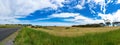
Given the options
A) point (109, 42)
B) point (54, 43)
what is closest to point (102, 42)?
point (109, 42)

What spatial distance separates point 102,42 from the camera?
1540 cm

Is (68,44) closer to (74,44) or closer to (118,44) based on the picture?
(74,44)

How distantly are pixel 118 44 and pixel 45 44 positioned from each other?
14.8 feet

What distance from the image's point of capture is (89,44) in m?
15.4

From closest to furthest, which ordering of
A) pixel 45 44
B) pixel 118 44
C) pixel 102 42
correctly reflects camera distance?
pixel 118 44
pixel 102 42
pixel 45 44

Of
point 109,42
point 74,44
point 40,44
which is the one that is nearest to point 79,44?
point 74,44

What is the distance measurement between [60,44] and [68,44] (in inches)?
26.8

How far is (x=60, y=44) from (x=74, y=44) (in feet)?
3.25

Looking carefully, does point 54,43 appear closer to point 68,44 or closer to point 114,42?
point 68,44

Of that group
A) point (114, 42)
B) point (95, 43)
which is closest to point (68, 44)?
point (95, 43)

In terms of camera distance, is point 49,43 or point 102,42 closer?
point 102,42

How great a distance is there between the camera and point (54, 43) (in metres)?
17.1

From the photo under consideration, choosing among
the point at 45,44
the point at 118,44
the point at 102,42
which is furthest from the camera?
the point at 45,44

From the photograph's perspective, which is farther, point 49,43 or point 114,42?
point 49,43
